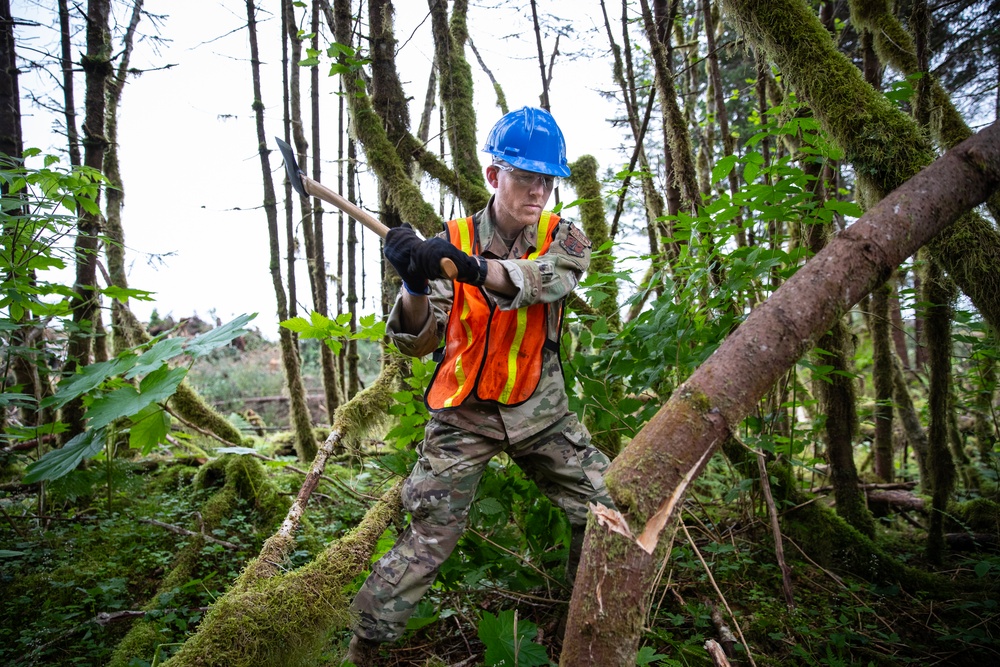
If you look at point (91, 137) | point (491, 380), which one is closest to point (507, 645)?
point (491, 380)

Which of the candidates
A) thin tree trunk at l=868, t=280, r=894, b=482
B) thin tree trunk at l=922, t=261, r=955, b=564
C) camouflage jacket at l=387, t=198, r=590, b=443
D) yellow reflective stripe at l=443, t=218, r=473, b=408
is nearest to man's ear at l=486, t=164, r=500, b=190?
camouflage jacket at l=387, t=198, r=590, b=443

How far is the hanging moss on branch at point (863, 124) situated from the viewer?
2.34 metres

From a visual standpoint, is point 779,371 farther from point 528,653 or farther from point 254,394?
point 254,394

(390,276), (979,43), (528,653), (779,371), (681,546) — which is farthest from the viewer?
(979,43)

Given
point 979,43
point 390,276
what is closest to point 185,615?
point 390,276

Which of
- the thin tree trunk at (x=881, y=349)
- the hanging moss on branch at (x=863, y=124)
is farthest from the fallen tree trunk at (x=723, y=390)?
the thin tree trunk at (x=881, y=349)

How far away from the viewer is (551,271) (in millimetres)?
2293

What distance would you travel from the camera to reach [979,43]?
24.1ft

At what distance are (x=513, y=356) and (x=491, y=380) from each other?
0.15 meters

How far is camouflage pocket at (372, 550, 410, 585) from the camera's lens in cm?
229

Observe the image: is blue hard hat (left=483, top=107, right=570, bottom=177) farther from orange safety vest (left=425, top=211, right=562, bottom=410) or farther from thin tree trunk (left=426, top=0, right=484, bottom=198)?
thin tree trunk (left=426, top=0, right=484, bottom=198)

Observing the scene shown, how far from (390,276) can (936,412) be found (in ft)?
12.5

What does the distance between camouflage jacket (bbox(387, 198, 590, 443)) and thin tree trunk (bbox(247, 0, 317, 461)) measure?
352cm

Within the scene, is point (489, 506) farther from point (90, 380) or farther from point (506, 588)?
point (90, 380)
